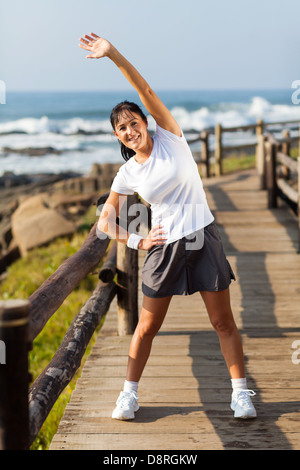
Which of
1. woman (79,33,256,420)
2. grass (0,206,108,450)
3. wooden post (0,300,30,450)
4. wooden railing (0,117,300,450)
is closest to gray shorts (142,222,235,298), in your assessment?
woman (79,33,256,420)

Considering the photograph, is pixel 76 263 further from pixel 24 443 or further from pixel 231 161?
pixel 231 161

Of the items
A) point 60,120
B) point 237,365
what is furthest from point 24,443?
point 60,120

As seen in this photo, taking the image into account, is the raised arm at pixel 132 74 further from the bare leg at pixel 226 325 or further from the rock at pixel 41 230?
the rock at pixel 41 230

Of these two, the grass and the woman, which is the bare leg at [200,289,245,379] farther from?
the grass

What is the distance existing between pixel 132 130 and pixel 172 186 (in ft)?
1.07

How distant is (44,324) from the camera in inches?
102

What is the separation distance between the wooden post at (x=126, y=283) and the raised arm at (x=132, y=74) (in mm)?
1607

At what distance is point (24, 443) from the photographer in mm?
2119

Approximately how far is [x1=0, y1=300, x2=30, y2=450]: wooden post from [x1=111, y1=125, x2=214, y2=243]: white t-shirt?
1.12m

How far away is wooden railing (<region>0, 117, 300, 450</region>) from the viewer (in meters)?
1.99

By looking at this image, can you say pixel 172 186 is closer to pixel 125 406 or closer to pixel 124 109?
pixel 124 109

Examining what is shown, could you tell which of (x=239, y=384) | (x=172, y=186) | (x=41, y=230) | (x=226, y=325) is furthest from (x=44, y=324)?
(x=41, y=230)

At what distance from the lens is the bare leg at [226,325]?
3076 mm

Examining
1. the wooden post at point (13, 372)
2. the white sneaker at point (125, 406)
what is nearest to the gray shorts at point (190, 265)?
the white sneaker at point (125, 406)
